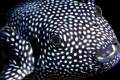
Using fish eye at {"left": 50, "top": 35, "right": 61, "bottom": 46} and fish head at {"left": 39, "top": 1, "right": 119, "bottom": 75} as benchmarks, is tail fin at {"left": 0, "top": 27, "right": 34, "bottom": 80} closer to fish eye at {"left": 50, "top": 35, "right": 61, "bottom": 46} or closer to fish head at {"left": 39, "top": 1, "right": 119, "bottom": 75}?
fish head at {"left": 39, "top": 1, "right": 119, "bottom": 75}

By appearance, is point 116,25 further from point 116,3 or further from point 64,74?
point 64,74

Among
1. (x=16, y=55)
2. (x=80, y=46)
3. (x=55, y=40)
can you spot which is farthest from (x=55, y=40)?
(x=16, y=55)

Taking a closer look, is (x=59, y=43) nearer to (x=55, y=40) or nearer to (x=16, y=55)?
(x=55, y=40)

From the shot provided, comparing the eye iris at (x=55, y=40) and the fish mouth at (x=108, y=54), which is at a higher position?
the eye iris at (x=55, y=40)

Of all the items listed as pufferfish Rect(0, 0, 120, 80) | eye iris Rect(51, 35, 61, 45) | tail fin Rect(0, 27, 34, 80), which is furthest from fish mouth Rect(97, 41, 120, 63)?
tail fin Rect(0, 27, 34, 80)

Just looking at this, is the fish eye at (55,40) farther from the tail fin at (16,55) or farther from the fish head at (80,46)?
the tail fin at (16,55)

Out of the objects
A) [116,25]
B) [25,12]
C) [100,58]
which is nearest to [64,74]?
[100,58]

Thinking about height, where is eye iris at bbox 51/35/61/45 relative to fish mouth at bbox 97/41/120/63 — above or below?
above

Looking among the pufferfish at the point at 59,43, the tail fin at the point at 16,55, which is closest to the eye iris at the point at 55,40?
the pufferfish at the point at 59,43
